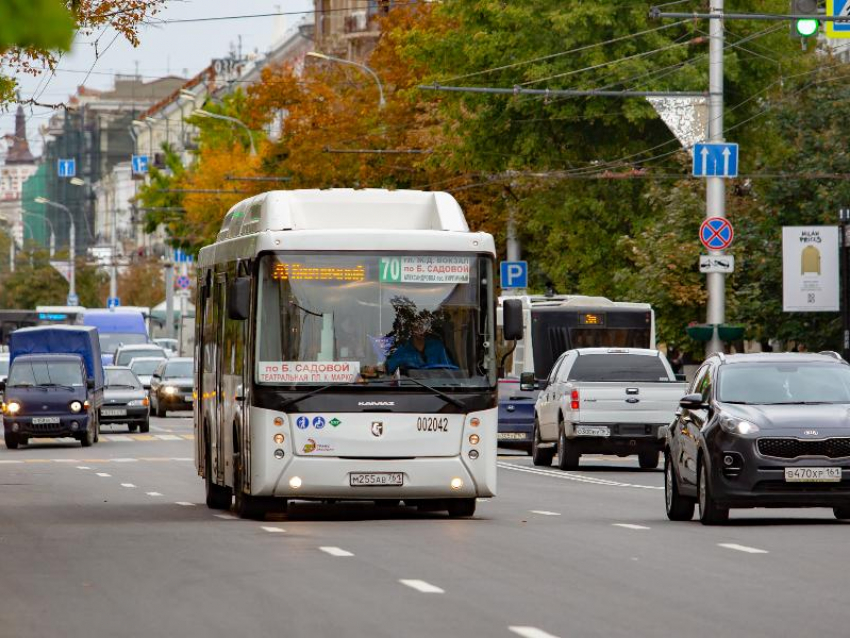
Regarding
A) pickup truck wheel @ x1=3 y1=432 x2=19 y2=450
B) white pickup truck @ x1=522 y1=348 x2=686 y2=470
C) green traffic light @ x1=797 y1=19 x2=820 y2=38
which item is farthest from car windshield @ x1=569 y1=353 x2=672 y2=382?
pickup truck wheel @ x1=3 y1=432 x2=19 y2=450

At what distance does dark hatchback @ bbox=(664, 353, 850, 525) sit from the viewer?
1964 cm

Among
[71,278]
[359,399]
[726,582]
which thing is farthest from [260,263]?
[71,278]

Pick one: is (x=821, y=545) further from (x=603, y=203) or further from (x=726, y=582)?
(x=603, y=203)

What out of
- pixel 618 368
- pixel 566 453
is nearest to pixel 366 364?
pixel 566 453

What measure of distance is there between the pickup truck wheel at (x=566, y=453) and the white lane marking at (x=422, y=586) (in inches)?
801

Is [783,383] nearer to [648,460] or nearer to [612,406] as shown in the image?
[612,406]

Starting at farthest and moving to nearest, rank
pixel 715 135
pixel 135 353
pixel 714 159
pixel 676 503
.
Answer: pixel 135 353
pixel 715 135
pixel 714 159
pixel 676 503

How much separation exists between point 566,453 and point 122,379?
876 inches

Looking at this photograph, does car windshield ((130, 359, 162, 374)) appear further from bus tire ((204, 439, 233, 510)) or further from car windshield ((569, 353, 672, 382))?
bus tire ((204, 439, 233, 510))

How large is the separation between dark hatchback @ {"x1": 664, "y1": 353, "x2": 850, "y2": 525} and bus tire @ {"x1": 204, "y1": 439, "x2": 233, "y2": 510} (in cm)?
507

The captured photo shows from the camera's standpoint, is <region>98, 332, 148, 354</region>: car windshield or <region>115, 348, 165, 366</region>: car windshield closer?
<region>115, 348, 165, 366</region>: car windshield

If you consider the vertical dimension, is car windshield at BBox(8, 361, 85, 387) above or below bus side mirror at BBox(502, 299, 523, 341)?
below

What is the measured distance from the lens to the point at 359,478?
20547 millimetres

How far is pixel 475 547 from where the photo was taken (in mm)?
17547
